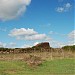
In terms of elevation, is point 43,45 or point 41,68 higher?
point 43,45

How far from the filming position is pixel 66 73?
20.4 metres

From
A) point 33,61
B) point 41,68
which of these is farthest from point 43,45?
point 41,68

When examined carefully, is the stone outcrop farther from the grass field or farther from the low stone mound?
the grass field

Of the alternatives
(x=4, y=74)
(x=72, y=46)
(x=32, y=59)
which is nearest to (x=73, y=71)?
(x=4, y=74)

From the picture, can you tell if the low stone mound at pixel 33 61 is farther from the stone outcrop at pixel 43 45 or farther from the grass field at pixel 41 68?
the stone outcrop at pixel 43 45

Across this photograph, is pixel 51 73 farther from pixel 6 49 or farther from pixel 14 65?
pixel 6 49

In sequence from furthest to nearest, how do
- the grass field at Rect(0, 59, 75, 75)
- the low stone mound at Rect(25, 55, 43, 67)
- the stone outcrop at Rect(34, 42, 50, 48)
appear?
the stone outcrop at Rect(34, 42, 50, 48)
the low stone mound at Rect(25, 55, 43, 67)
the grass field at Rect(0, 59, 75, 75)

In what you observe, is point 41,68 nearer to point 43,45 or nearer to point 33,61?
point 33,61

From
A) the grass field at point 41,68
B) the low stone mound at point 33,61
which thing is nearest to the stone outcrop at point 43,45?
the low stone mound at point 33,61

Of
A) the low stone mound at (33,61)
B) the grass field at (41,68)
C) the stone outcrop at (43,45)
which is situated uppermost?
the stone outcrop at (43,45)

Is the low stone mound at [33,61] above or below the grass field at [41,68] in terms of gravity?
above

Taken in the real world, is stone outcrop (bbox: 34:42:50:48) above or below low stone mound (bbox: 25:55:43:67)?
above

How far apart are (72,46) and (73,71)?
21686mm

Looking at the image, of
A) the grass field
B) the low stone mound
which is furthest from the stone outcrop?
the grass field
